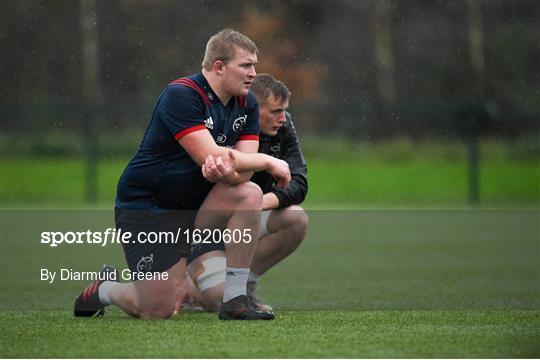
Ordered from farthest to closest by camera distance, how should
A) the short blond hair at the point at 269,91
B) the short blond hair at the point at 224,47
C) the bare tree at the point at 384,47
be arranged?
the bare tree at the point at 384,47 → the short blond hair at the point at 269,91 → the short blond hair at the point at 224,47

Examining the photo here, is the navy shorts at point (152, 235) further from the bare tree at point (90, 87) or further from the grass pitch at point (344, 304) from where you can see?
the bare tree at point (90, 87)

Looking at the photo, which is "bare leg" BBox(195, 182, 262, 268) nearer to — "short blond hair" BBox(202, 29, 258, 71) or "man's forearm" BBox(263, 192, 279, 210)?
"man's forearm" BBox(263, 192, 279, 210)

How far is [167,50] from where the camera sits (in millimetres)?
18719

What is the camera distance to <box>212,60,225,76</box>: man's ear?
5.18 meters

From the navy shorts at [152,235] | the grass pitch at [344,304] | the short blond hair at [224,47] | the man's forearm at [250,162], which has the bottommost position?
the grass pitch at [344,304]

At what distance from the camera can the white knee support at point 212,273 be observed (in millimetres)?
5617

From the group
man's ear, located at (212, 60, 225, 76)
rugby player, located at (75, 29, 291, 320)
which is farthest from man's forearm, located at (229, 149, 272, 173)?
man's ear, located at (212, 60, 225, 76)

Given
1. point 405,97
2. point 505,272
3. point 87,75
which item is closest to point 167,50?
point 87,75

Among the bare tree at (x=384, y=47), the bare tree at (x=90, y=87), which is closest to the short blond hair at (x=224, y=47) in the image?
the bare tree at (x=90, y=87)

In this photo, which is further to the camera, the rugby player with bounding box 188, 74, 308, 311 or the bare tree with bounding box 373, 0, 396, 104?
the bare tree with bounding box 373, 0, 396, 104

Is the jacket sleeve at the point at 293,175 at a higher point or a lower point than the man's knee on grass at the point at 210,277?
higher

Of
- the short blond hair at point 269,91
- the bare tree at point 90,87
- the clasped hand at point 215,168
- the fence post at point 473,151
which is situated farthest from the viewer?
the bare tree at point 90,87

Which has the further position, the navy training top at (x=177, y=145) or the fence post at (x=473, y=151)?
the fence post at (x=473, y=151)

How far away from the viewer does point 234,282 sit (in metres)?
5.13
